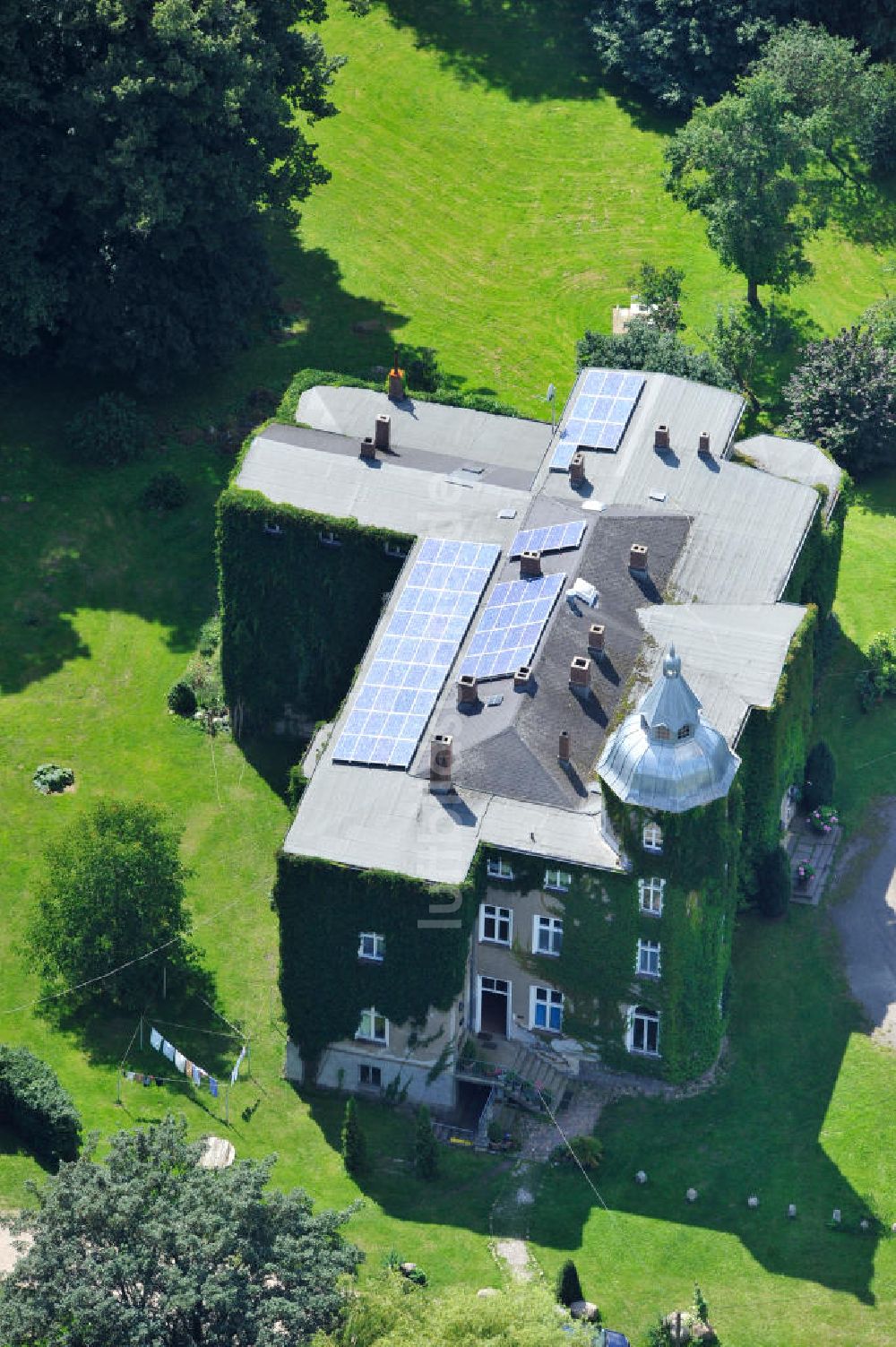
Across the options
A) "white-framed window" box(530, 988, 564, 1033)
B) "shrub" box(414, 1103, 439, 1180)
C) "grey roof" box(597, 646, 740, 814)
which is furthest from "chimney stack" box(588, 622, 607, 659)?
"shrub" box(414, 1103, 439, 1180)

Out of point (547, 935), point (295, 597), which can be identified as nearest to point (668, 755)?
point (547, 935)

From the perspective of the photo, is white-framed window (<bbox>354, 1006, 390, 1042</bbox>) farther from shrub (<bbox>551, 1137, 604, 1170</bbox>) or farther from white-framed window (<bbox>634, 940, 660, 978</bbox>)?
white-framed window (<bbox>634, 940, 660, 978</bbox>)

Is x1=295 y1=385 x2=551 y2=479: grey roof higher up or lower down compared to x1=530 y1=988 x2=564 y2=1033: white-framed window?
higher up

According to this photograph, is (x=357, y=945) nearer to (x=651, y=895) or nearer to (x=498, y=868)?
(x=498, y=868)

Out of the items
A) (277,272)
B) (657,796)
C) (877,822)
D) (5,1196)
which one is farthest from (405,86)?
(5,1196)

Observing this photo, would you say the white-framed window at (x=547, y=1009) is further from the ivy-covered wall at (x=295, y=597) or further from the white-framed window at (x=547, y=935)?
the ivy-covered wall at (x=295, y=597)

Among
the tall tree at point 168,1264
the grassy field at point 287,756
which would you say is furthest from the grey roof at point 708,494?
the tall tree at point 168,1264

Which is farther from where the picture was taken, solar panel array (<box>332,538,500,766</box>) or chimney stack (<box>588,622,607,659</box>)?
chimney stack (<box>588,622,607,659</box>)
